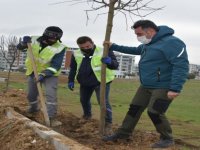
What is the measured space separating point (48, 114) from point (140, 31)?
2912 mm

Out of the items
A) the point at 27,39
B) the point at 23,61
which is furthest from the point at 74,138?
the point at 23,61

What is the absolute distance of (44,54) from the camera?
29.1 feet

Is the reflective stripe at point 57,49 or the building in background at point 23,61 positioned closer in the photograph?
the reflective stripe at point 57,49

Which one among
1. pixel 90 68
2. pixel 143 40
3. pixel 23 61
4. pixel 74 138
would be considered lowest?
pixel 23 61

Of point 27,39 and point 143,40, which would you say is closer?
point 143,40

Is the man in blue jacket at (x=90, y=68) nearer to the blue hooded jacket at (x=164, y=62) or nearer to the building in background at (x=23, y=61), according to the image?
the building in background at (x=23, y=61)

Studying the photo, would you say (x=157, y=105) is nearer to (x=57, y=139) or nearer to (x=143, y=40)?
(x=143, y=40)

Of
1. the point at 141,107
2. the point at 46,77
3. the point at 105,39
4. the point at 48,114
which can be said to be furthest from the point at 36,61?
the point at 141,107

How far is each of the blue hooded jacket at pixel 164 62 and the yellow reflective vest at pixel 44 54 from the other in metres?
2.35

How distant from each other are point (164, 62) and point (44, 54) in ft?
9.98

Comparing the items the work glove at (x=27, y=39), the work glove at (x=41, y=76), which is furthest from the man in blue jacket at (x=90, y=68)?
the work glove at (x=27, y=39)

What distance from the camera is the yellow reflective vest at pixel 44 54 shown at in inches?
344

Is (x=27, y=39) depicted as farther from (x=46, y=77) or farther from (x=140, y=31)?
(x=140, y=31)

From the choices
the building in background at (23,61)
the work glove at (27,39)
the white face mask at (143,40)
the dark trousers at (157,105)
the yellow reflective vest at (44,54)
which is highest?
the white face mask at (143,40)
